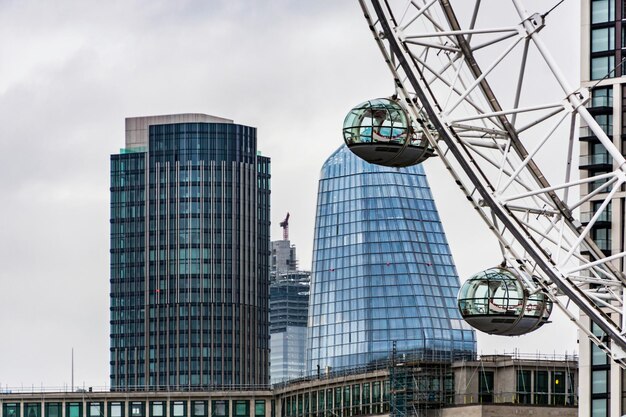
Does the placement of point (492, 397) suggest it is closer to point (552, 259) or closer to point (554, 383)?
point (554, 383)

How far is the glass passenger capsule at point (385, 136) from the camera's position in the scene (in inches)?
2653

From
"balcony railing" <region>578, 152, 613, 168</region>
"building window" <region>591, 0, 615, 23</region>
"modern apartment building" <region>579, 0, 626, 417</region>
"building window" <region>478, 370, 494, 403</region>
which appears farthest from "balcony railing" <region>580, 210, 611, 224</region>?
"building window" <region>478, 370, 494, 403</region>

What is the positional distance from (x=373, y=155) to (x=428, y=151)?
182 cm

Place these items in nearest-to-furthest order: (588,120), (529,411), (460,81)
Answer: (588,120) < (460,81) < (529,411)

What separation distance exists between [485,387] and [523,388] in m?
3.72

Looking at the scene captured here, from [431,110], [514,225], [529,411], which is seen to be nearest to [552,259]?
[514,225]

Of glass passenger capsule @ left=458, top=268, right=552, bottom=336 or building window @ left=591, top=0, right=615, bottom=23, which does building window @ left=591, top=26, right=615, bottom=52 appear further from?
glass passenger capsule @ left=458, top=268, right=552, bottom=336

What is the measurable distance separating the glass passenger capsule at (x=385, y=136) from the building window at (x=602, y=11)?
68526 mm

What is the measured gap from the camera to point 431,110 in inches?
2549

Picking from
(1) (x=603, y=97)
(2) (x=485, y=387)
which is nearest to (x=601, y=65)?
(1) (x=603, y=97)

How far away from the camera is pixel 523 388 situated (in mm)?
182750

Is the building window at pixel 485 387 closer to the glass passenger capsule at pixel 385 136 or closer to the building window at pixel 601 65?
the building window at pixel 601 65

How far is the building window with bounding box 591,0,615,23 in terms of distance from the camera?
441ft

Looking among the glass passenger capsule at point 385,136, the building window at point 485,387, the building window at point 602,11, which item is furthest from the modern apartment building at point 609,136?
the glass passenger capsule at point 385,136
